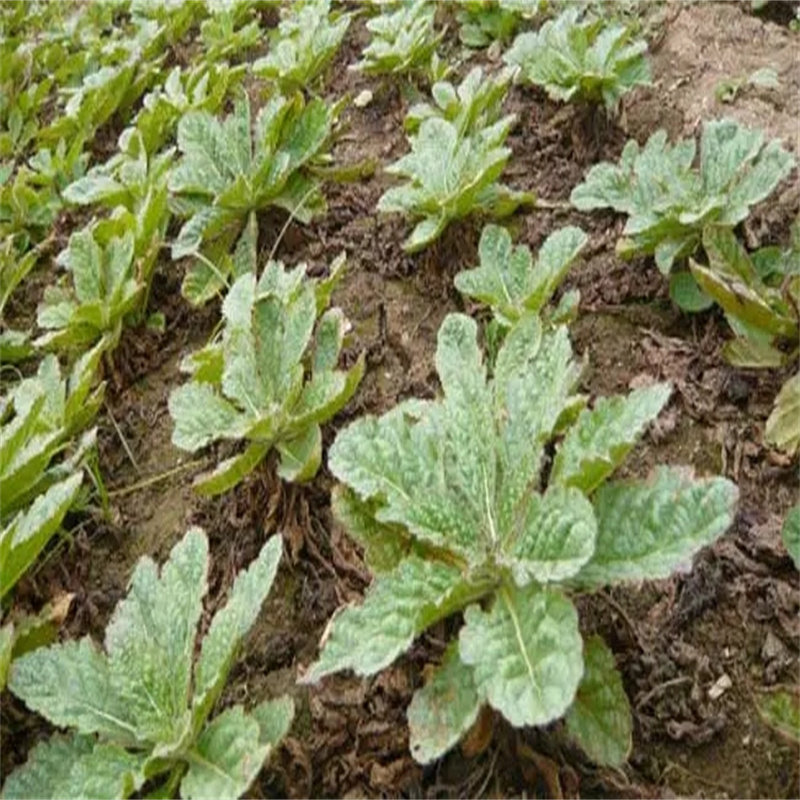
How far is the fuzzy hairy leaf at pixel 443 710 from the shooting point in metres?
1.34

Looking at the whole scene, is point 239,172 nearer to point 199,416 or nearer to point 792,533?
point 199,416

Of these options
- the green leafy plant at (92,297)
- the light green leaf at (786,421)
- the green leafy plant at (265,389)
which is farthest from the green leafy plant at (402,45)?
the light green leaf at (786,421)

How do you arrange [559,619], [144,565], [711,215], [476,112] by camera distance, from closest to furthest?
[559,619] < [144,565] < [711,215] < [476,112]

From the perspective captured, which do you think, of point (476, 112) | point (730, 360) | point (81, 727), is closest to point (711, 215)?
point (730, 360)

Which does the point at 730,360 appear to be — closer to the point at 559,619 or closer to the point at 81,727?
the point at 559,619

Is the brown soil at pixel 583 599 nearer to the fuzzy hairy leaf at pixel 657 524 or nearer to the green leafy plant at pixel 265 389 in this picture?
the green leafy plant at pixel 265 389

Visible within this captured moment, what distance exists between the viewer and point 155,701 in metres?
1.52

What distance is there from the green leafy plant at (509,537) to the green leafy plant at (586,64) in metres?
1.26

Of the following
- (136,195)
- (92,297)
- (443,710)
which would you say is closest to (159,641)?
(443,710)

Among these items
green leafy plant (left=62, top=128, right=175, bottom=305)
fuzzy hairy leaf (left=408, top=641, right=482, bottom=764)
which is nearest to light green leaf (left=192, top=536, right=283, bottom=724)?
fuzzy hairy leaf (left=408, top=641, right=482, bottom=764)

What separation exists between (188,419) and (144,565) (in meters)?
0.35

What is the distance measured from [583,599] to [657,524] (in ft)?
0.89

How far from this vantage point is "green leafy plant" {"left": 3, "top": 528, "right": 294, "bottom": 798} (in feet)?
4.73

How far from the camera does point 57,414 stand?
2.17 metres
